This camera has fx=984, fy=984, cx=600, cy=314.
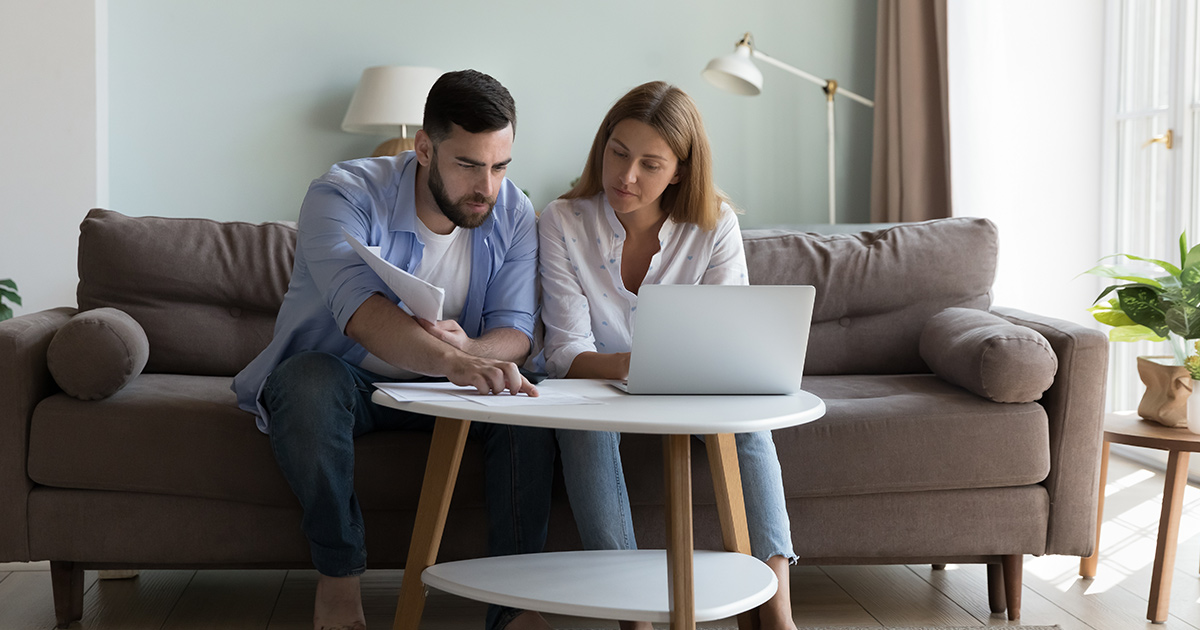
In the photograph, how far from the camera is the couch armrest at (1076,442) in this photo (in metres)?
1.79

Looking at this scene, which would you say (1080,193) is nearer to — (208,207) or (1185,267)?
(1185,267)

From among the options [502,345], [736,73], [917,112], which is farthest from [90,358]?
[917,112]

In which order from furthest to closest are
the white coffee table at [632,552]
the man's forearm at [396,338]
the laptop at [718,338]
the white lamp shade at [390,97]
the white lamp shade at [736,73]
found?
1. the white lamp shade at [390,97]
2. the white lamp shade at [736,73]
3. the man's forearm at [396,338]
4. the laptop at [718,338]
5. the white coffee table at [632,552]

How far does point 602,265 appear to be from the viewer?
1.77 meters

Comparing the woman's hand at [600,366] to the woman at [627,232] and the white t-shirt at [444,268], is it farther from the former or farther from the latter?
the white t-shirt at [444,268]

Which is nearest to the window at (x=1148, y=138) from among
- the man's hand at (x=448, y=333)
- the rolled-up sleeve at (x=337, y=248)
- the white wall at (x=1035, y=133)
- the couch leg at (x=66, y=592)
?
the white wall at (x=1035, y=133)

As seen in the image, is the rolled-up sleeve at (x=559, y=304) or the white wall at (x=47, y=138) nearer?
the rolled-up sleeve at (x=559, y=304)

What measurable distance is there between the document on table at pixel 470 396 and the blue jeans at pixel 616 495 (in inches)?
9.9

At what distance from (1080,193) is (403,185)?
247 centimetres

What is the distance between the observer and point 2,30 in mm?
3115

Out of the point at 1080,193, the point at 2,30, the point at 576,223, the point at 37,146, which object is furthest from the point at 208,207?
the point at 1080,193

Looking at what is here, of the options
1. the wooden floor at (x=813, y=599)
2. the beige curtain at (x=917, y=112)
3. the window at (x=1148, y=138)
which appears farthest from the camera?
the beige curtain at (x=917, y=112)

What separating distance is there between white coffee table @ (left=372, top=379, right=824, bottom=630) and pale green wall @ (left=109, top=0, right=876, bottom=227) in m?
2.39

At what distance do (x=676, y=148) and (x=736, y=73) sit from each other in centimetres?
145
